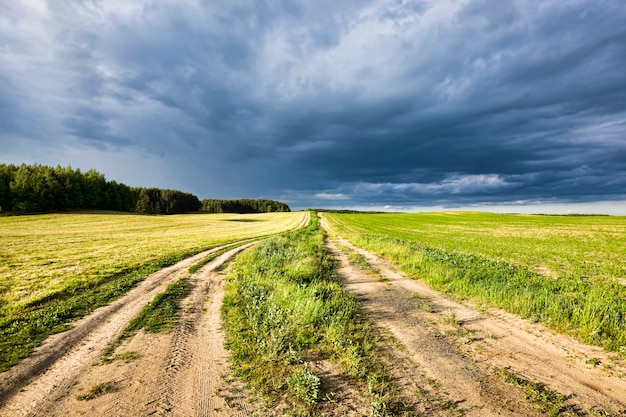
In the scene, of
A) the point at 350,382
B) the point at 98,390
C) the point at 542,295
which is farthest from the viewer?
the point at 542,295

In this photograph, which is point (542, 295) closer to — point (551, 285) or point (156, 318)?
point (551, 285)

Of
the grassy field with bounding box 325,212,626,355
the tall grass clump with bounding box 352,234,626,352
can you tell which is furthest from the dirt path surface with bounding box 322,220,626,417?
the grassy field with bounding box 325,212,626,355

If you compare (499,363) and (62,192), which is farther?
(62,192)

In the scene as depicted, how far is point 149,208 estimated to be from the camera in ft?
409

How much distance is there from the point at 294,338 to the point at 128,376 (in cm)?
402

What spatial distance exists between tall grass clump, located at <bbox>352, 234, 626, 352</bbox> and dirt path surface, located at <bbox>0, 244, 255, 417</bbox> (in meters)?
9.96

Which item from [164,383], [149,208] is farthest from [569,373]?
[149,208]

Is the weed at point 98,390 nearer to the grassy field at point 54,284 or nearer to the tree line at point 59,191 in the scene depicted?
the grassy field at point 54,284

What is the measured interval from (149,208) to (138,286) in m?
128

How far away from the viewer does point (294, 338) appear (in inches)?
317

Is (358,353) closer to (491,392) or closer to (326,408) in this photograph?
(326,408)

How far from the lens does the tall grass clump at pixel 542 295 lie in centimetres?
852

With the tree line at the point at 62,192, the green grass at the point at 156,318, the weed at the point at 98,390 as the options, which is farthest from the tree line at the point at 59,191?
the weed at the point at 98,390

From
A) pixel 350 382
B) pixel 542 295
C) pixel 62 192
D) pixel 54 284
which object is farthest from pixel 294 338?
pixel 62 192
